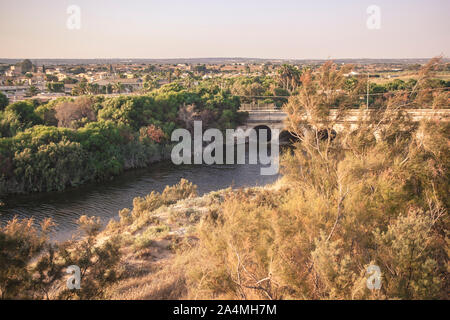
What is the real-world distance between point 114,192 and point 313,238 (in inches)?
747

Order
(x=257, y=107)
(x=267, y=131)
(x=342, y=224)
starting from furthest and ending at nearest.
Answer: (x=257, y=107), (x=267, y=131), (x=342, y=224)

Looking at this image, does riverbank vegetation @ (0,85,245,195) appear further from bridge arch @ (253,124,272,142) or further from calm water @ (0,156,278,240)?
bridge arch @ (253,124,272,142)

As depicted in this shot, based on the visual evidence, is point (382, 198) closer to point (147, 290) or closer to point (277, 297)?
point (277, 297)

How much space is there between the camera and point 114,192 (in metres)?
24.9

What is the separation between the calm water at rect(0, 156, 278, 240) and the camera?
67.2ft

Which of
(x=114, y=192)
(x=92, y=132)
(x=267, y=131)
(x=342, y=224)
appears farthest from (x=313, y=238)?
(x=267, y=131)

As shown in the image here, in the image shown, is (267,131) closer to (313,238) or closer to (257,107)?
(257,107)

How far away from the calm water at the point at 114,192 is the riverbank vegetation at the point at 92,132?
1.40m

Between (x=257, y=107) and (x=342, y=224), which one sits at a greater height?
(x=257, y=107)

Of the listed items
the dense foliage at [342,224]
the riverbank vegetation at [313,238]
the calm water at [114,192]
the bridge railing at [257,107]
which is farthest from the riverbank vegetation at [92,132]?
the dense foliage at [342,224]

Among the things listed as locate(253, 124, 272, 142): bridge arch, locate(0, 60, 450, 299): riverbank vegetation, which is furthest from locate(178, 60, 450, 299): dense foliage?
locate(253, 124, 272, 142): bridge arch

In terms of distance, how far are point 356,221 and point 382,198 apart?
239 centimetres

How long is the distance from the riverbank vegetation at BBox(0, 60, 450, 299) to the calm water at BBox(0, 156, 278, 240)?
6.20 m
